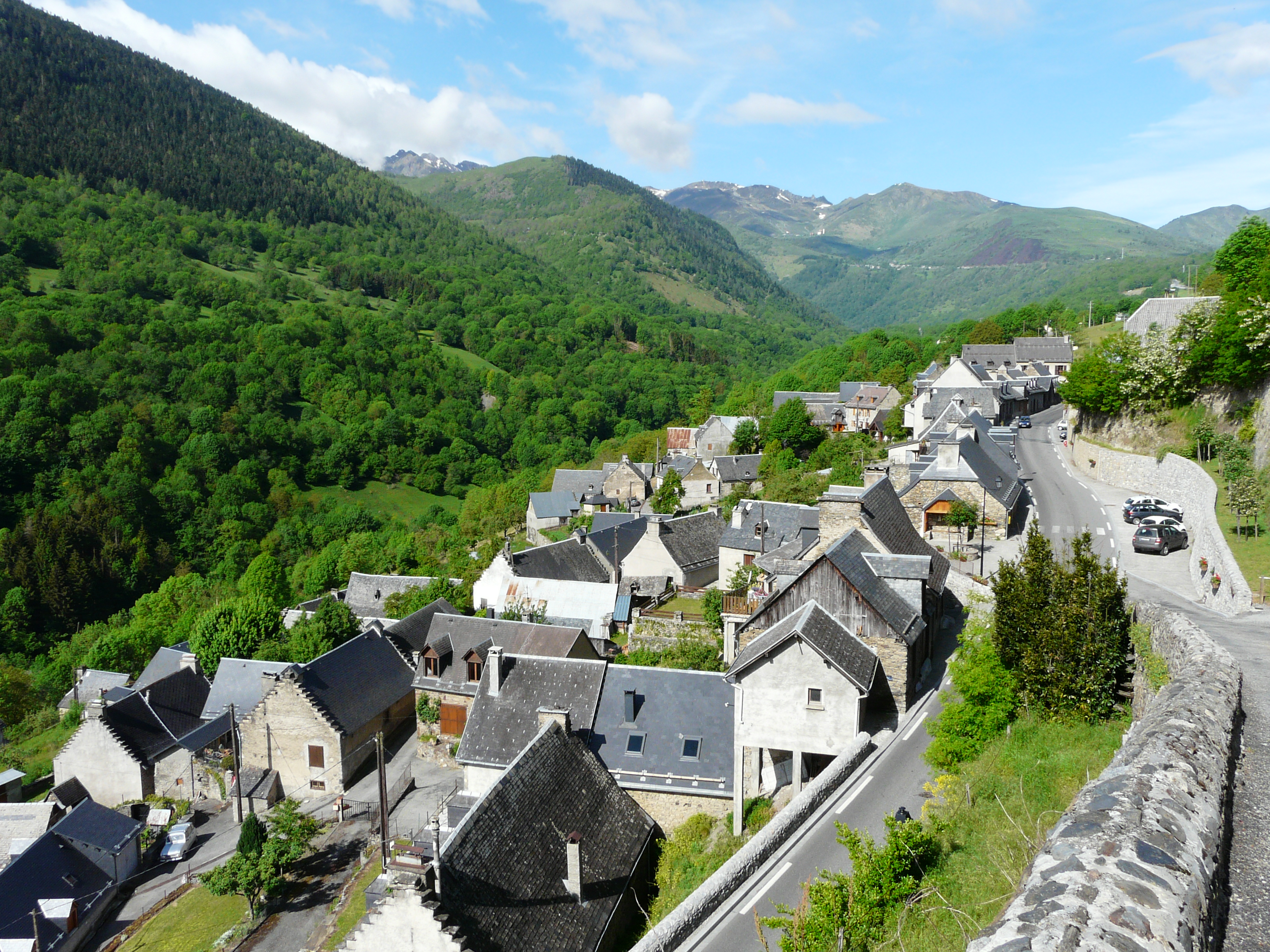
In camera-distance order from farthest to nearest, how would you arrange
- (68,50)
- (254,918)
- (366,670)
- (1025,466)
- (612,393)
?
1. (68,50)
2. (612,393)
3. (1025,466)
4. (366,670)
5. (254,918)

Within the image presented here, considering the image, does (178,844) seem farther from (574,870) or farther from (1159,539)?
(1159,539)

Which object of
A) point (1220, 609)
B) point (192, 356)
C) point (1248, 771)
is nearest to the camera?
point (1248, 771)

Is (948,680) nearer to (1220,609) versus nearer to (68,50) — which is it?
(1220,609)

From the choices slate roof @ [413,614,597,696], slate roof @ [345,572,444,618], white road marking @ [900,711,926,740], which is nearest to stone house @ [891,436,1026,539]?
white road marking @ [900,711,926,740]

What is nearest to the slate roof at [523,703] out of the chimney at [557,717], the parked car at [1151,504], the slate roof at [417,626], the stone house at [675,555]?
the chimney at [557,717]

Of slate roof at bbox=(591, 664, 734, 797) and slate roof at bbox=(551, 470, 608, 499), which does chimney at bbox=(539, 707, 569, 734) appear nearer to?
slate roof at bbox=(591, 664, 734, 797)

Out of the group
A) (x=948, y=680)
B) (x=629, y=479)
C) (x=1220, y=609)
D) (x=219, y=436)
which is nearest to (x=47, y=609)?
(x=219, y=436)

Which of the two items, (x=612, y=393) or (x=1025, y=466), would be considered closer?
(x=1025, y=466)
